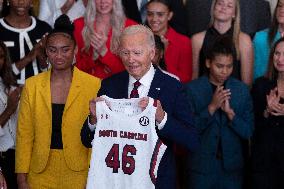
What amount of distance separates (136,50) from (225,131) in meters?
1.51

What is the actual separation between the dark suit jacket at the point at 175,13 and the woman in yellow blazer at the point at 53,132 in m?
1.92

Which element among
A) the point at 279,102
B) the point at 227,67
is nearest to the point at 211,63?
the point at 227,67

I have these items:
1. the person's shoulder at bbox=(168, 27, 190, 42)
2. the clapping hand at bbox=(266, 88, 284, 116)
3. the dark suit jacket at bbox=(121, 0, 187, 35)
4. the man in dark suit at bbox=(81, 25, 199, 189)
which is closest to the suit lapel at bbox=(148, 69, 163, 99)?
the man in dark suit at bbox=(81, 25, 199, 189)

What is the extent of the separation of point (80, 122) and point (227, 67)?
1377mm

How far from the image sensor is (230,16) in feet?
18.4

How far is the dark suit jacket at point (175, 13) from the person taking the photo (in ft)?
19.9

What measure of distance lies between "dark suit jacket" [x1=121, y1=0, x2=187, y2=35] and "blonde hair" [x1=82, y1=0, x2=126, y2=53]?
2.14 feet

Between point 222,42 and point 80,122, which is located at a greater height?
point 222,42

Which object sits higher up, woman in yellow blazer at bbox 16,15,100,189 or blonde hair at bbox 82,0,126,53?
blonde hair at bbox 82,0,126,53

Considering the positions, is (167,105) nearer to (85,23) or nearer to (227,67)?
(227,67)

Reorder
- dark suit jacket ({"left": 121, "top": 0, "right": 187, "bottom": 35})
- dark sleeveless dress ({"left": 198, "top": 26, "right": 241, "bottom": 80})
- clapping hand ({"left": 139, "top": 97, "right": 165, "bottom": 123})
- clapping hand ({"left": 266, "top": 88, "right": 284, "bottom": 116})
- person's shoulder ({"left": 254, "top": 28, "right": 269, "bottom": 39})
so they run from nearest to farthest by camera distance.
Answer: clapping hand ({"left": 139, "top": 97, "right": 165, "bottom": 123}) < clapping hand ({"left": 266, "top": 88, "right": 284, "bottom": 116}) < dark sleeveless dress ({"left": 198, "top": 26, "right": 241, "bottom": 80}) < person's shoulder ({"left": 254, "top": 28, "right": 269, "bottom": 39}) < dark suit jacket ({"left": 121, "top": 0, "right": 187, "bottom": 35})

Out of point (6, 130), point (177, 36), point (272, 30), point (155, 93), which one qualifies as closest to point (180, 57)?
point (177, 36)

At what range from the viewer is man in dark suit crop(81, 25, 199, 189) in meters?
3.70

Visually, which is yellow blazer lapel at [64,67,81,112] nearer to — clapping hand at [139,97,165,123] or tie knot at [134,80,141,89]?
tie knot at [134,80,141,89]
